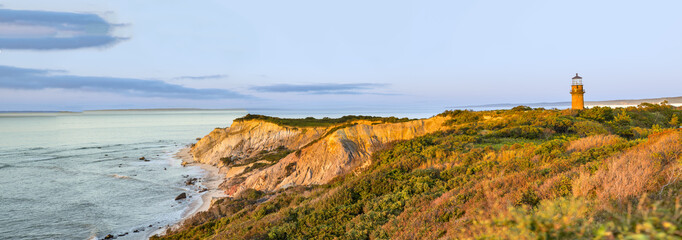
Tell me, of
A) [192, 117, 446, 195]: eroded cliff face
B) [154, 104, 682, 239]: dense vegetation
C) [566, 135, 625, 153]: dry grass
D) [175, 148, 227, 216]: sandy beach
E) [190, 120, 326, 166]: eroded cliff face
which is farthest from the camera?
[190, 120, 326, 166]: eroded cliff face

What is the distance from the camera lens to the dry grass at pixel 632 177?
620 cm

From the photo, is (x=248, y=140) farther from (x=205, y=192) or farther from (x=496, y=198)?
(x=496, y=198)

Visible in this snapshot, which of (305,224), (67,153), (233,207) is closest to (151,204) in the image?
(233,207)

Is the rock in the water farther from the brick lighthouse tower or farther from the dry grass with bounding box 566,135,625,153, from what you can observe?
the brick lighthouse tower

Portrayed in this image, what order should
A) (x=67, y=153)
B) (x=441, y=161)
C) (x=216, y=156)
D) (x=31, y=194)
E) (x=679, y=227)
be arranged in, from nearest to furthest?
(x=679, y=227)
(x=441, y=161)
(x=31, y=194)
(x=216, y=156)
(x=67, y=153)

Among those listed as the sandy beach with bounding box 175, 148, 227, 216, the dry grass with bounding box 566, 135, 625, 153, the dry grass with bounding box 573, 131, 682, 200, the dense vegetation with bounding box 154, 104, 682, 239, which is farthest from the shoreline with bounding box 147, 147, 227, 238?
the dry grass with bounding box 566, 135, 625, 153

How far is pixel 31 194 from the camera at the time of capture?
95.7 ft

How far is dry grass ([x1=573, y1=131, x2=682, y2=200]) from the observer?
6.20 meters

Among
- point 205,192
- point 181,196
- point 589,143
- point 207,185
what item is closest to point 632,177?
point 589,143

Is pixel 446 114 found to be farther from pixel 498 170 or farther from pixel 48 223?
pixel 48 223

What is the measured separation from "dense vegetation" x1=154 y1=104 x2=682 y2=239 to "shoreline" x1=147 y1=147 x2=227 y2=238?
13.8ft

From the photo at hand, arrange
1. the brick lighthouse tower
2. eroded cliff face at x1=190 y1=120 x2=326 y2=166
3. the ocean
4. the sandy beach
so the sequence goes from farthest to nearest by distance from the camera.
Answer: eroded cliff face at x1=190 y1=120 x2=326 y2=166
the brick lighthouse tower
the sandy beach
the ocean

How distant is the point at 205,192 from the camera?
96.1ft

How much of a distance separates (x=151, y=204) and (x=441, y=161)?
2251cm
